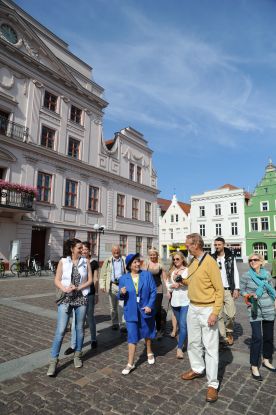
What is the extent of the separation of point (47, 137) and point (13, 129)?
284 centimetres

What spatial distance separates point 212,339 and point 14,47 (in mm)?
21717

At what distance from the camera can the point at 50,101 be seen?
21969mm

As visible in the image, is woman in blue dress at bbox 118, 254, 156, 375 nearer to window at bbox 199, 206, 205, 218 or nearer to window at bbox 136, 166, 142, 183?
window at bbox 136, 166, 142, 183

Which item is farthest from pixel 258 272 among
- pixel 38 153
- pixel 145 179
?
pixel 145 179

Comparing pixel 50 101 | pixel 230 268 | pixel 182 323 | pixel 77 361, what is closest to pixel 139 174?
pixel 50 101

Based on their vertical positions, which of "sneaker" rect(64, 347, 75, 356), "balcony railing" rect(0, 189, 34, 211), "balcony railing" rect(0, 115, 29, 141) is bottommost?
"sneaker" rect(64, 347, 75, 356)

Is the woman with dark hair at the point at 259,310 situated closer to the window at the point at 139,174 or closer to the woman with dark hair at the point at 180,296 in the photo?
the woman with dark hair at the point at 180,296

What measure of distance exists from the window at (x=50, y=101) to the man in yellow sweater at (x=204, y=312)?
68.7 ft

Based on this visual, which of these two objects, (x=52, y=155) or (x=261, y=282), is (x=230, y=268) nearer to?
(x=261, y=282)

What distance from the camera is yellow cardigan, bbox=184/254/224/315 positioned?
11.8ft

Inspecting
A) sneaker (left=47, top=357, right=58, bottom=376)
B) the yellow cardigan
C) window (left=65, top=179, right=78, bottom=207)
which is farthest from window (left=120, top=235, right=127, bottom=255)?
the yellow cardigan

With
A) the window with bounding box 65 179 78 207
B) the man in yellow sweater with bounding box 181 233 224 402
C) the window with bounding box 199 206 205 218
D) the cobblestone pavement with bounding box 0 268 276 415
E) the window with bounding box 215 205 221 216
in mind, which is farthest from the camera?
the window with bounding box 199 206 205 218

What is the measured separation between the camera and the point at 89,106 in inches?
994

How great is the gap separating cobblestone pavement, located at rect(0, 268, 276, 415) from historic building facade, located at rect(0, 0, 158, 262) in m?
13.8
